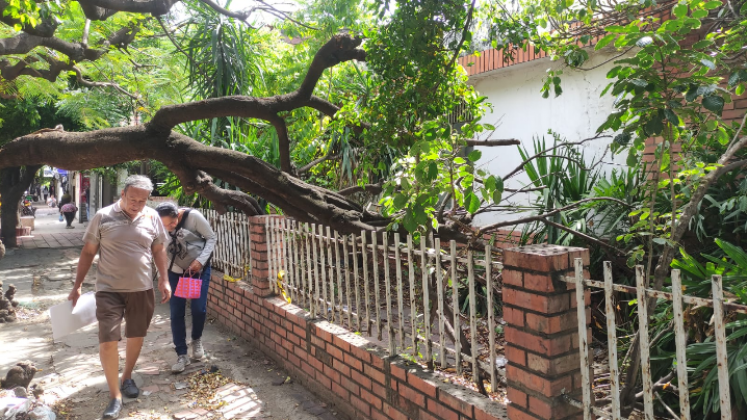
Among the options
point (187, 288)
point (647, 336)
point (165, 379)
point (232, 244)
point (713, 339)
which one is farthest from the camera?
point (232, 244)

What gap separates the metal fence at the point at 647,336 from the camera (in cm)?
165

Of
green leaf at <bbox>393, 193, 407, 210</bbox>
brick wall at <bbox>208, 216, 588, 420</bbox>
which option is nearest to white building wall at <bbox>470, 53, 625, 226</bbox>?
brick wall at <bbox>208, 216, 588, 420</bbox>

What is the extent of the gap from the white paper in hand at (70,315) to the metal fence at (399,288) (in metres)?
1.56

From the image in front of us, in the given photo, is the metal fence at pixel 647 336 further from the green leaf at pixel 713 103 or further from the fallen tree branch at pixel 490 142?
the fallen tree branch at pixel 490 142

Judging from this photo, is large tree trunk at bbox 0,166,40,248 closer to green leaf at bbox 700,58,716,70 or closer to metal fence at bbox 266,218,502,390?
metal fence at bbox 266,218,502,390

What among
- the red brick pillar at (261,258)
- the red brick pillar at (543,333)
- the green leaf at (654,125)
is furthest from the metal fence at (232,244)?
the green leaf at (654,125)

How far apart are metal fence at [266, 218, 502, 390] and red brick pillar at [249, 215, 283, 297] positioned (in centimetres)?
6

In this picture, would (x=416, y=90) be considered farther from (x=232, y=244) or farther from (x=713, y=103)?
(x=232, y=244)

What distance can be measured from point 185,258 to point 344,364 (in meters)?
2.02

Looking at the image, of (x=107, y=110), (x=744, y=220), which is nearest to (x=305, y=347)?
(x=744, y=220)

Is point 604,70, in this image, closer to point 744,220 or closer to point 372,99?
point 744,220

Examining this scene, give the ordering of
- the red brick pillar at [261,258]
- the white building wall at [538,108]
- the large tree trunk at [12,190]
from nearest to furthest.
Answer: the red brick pillar at [261,258] < the white building wall at [538,108] < the large tree trunk at [12,190]

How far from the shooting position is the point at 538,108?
7.05m

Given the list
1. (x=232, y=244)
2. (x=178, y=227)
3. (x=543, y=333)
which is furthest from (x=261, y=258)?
(x=543, y=333)
